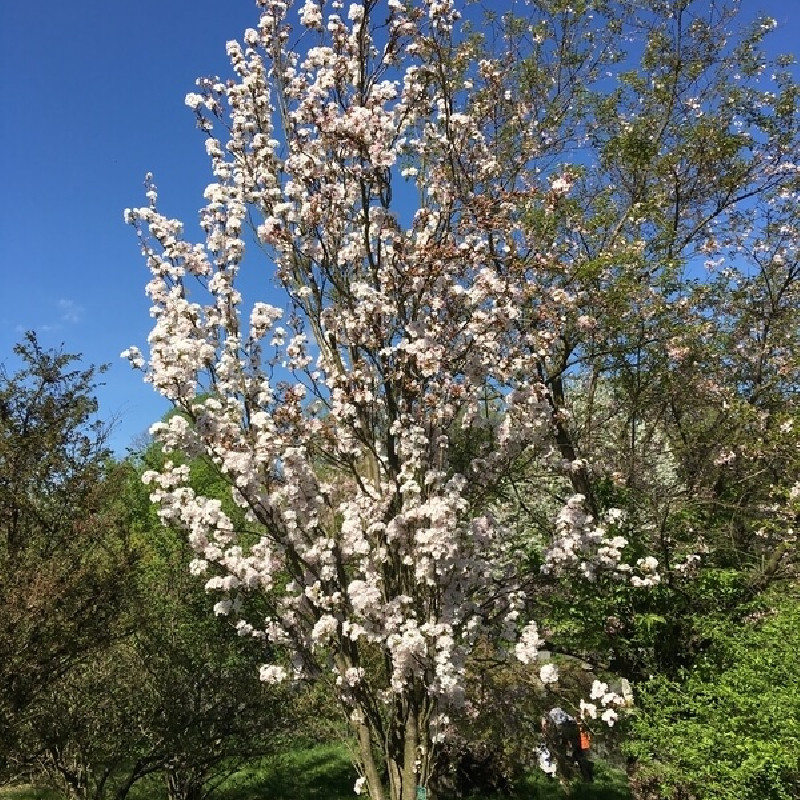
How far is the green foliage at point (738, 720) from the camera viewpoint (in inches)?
266

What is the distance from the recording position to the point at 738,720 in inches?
286

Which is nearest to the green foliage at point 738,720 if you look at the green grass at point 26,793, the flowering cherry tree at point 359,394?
the flowering cherry tree at point 359,394

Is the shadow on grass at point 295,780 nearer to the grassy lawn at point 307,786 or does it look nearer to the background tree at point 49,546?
the grassy lawn at point 307,786

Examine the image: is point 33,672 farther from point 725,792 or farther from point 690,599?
point 690,599

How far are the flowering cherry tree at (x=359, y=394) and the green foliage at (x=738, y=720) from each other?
1.94 meters

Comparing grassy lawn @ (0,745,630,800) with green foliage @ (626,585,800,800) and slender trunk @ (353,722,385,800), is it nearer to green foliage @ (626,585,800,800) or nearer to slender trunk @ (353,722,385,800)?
green foliage @ (626,585,800,800)

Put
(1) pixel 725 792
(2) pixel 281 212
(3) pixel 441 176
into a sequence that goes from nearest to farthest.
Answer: (2) pixel 281 212 → (1) pixel 725 792 → (3) pixel 441 176

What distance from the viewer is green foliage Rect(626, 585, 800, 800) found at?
6.75 meters

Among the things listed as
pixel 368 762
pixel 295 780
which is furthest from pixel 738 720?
pixel 295 780

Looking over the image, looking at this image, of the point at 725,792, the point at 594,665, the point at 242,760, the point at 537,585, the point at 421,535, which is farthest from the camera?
the point at 242,760

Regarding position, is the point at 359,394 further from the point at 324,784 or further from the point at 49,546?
the point at 324,784

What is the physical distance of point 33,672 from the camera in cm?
839

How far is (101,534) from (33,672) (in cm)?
202

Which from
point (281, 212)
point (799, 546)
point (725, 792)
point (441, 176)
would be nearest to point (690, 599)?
point (799, 546)
